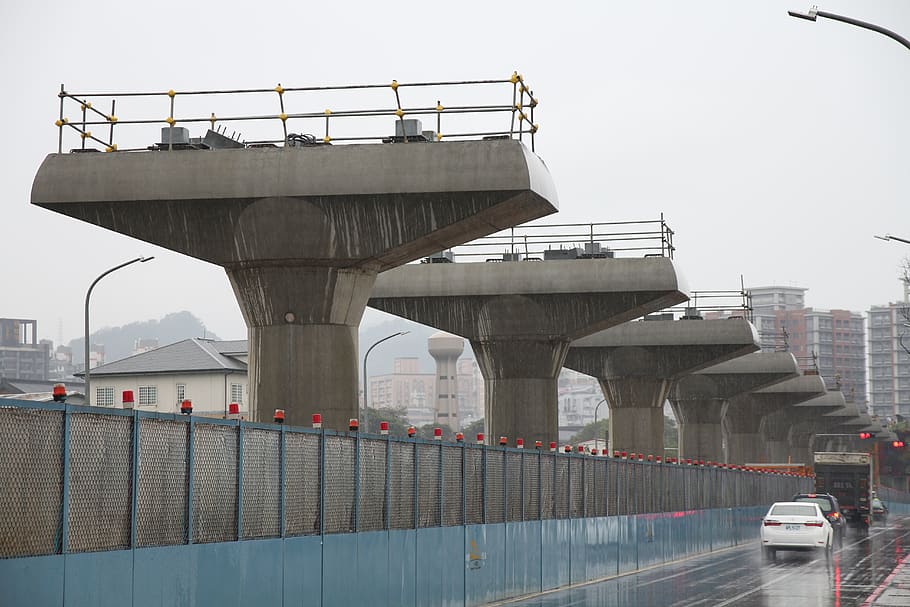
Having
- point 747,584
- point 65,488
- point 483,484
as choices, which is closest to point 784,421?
point 747,584

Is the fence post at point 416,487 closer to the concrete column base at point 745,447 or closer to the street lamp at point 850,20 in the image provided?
the street lamp at point 850,20

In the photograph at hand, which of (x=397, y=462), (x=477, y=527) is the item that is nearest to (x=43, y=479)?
(x=397, y=462)

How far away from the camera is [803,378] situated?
92.1 m

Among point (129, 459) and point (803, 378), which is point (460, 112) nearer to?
point (129, 459)

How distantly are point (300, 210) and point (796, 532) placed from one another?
63.4ft

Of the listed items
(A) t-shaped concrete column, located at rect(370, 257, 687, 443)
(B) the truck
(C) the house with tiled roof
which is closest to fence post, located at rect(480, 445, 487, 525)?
(A) t-shaped concrete column, located at rect(370, 257, 687, 443)

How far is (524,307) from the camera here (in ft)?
141

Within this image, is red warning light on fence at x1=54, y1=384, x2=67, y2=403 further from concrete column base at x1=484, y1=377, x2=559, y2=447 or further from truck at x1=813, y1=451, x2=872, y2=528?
truck at x1=813, y1=451, x2=872, y2=528

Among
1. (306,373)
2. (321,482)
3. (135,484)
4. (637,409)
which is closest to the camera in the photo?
(135,484)

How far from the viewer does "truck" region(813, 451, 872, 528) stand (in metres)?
68.2

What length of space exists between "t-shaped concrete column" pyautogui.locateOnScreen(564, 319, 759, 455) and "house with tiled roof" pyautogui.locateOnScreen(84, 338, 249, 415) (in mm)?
44770

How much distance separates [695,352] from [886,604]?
36385 millimetres

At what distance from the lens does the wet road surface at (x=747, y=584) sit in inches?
976

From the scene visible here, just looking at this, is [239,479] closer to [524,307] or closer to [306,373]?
[306,373]
